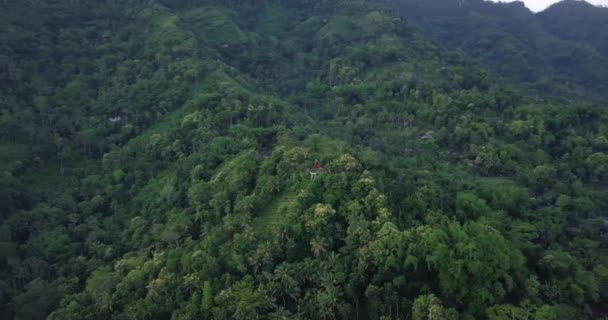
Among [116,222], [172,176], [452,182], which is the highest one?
[452,182]

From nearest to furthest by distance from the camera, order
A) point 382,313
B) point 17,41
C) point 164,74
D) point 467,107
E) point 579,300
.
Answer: point 382,313 < point 579,300 < point 467,107 < point 164,74 < point 17,41

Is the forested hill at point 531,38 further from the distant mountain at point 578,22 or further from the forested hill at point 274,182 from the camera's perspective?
the forested hill at point 274,182

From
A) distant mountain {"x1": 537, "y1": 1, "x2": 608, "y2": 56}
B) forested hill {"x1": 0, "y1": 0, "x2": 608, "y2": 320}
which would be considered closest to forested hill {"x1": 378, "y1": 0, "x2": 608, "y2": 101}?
distant mountain {"x1": 537, "y1": 1, "x2": 608, "y2": 56}

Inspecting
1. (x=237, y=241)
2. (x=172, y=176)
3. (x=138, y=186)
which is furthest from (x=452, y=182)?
(x=138, y=186)

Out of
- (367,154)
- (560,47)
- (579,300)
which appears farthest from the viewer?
(560,47)

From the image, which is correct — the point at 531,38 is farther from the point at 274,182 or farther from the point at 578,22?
the point at 274,182

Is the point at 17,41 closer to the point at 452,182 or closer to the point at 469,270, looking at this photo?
the point at 452,182

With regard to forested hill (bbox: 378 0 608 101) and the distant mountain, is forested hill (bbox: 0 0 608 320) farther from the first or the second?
the distant mountain
